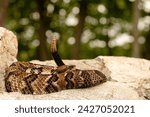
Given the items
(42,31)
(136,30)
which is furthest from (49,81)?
(42,31)

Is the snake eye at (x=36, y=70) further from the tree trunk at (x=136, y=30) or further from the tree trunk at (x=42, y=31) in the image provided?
the tree trunk at (x=42, y=31)

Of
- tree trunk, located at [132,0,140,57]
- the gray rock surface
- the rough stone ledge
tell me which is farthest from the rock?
tree trunk, located at [132,0,140,57]

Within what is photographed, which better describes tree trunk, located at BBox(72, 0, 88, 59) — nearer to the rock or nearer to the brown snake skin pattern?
the rock

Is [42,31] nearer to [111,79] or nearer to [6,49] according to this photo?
[6,49]

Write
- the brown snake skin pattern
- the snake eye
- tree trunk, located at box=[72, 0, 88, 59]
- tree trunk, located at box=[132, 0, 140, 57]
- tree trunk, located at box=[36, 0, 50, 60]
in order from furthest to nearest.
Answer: tree trunk, located at box=[36, 0, 50, 60]
tree trunk, located at box=[72, 0, 88, 59]
tree trunk, located at box=[132, 0, 140, 57]
the snake eye
the brown snake skin pattern

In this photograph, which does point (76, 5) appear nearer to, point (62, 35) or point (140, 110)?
point (62, 35)

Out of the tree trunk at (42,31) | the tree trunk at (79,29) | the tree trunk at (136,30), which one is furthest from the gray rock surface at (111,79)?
the tree trunk at (42,31)
